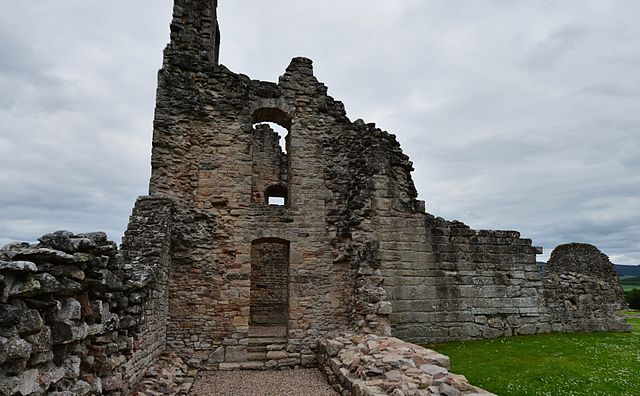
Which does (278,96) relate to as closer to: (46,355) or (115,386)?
(115,386)

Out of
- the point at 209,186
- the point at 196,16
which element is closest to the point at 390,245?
the point at 209,186

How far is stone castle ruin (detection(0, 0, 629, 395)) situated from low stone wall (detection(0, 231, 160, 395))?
288 centimetres

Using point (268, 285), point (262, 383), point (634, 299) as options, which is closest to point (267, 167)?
point (268, 285)

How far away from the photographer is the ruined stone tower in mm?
10000

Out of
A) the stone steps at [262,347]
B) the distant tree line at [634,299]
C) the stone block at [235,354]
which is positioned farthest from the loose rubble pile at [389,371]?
the distant tree line at [634,299]

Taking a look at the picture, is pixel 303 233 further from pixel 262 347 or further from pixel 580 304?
pixel 580 304

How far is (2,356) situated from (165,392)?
202 inches

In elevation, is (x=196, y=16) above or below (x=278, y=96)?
above

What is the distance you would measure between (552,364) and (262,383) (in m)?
5.69

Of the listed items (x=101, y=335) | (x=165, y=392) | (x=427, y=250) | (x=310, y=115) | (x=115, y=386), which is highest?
(x=310, y=115)

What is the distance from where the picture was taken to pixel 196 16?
459 inches

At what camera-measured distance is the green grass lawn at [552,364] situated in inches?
255

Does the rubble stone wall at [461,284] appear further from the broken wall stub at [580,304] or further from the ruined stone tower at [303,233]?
the broken wall stub at [580,304]

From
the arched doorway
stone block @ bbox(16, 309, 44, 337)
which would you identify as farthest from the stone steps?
stone block @ bbox(16, 309, 44, 337)
